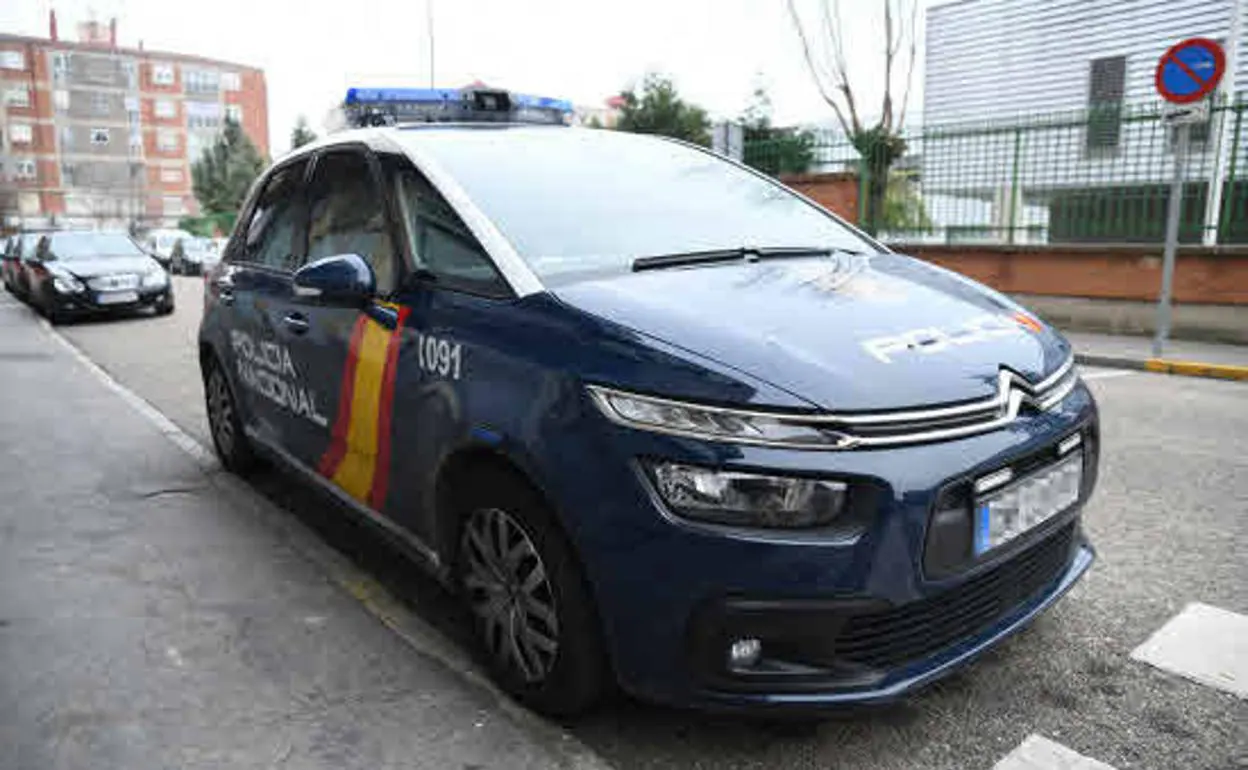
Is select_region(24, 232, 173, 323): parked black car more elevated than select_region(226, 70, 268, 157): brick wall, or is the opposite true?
select_region(226, 70, 268, 157): brick wall

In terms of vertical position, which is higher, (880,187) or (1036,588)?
(880,187)

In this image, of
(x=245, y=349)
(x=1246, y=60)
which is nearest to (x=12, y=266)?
(x=245, y=349)

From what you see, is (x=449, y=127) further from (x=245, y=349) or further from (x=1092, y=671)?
(x=1092, y=671)

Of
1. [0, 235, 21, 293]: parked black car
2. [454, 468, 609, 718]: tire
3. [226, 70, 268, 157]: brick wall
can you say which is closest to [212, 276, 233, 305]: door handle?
[454, 468, 609, 718]: tire

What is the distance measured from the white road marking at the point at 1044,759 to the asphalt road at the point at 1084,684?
3 cm

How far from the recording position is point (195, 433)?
243 inches

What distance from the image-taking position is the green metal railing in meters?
10.3

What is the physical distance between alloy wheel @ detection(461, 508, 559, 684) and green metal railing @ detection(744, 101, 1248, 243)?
9.48 metres

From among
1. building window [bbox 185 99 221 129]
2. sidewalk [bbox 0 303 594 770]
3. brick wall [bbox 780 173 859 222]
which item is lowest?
sidewalk [bbox 0 303 594 770]

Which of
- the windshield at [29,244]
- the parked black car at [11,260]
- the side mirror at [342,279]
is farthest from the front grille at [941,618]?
the parked black car at [11,260]

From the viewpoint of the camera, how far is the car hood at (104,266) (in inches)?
547

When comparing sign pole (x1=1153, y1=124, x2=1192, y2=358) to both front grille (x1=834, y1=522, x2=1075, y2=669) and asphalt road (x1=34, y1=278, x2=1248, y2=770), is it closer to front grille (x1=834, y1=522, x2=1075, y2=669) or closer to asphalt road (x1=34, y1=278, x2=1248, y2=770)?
asphalt road (x1=34, y1=278, x2=1248, y2=770)

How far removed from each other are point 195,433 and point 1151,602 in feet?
18.0

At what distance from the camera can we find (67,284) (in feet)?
44.7
